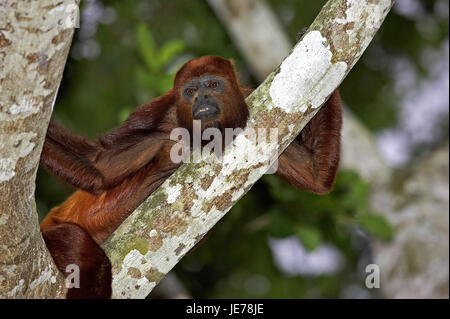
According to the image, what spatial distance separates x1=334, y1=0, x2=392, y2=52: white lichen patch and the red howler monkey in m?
1.01

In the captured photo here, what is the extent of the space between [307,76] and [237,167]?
618 mm

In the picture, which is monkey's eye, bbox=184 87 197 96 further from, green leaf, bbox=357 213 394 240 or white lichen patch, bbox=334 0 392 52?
green leaf, bbox=357 213 394 240

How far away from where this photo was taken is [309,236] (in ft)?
20.6

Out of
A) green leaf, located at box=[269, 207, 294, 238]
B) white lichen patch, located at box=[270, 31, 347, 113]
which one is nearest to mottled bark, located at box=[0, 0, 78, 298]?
white lichen patch, located at box=[270, 31, 347, 113]

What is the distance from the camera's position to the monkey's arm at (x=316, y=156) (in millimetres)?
4152

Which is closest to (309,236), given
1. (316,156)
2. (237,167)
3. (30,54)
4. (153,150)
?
(316,156)

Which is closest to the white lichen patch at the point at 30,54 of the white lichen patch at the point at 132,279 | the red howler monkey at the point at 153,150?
the white lichen patch at the point at 132,279

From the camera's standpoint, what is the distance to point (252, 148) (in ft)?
10.4

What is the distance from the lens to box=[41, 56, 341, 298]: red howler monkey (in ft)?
12.9

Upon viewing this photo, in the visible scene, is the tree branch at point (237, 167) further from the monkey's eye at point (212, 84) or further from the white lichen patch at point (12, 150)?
the monkey's eye at point (212, 84)

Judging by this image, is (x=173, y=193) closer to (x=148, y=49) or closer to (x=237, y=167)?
(x=237, y=167)

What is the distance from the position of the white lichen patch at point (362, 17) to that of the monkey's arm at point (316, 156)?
3.56 ft

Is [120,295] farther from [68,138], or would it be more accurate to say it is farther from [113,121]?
[113,121]

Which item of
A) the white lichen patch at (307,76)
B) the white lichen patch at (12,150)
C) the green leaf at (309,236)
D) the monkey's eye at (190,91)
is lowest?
the white lichen patch at (12,150)
